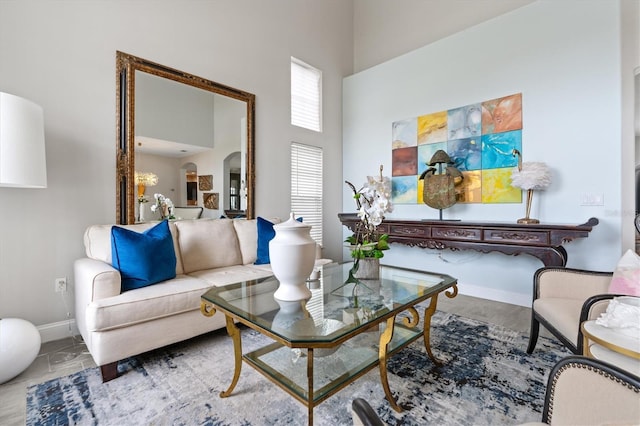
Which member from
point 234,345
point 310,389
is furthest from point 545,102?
point 234,345

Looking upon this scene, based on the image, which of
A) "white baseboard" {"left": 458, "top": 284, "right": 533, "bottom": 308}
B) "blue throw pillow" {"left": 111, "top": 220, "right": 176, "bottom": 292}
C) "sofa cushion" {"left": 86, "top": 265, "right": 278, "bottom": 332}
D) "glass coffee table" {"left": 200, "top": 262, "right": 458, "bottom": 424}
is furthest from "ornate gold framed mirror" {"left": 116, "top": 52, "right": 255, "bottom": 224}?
"white baseboard" {"left": 458, "top": 284, "right": 533, "bottom": 308}

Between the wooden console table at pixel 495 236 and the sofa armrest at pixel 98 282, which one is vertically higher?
the wooden console table at pixel 495 236

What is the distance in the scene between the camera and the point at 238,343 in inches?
62.1

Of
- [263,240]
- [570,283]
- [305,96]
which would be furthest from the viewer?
[305,96]

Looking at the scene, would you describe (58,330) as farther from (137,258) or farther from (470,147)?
(470,147)

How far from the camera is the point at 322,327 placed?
4.05 ft

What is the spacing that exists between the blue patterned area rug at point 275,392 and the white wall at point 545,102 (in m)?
1.31

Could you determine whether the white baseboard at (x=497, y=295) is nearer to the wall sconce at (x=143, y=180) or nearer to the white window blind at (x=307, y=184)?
the white window blind at (x=307, y=184)

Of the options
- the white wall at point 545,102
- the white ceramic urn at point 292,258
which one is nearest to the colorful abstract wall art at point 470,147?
the white wall at point 545,102

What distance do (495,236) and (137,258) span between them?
3095mm

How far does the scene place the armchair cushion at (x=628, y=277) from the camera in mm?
1426

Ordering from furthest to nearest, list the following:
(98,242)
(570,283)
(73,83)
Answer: (73,83) → (98,242) → (570,283)

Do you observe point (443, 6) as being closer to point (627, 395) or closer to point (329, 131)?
point (329, 131)

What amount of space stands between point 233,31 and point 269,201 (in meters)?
2.05
